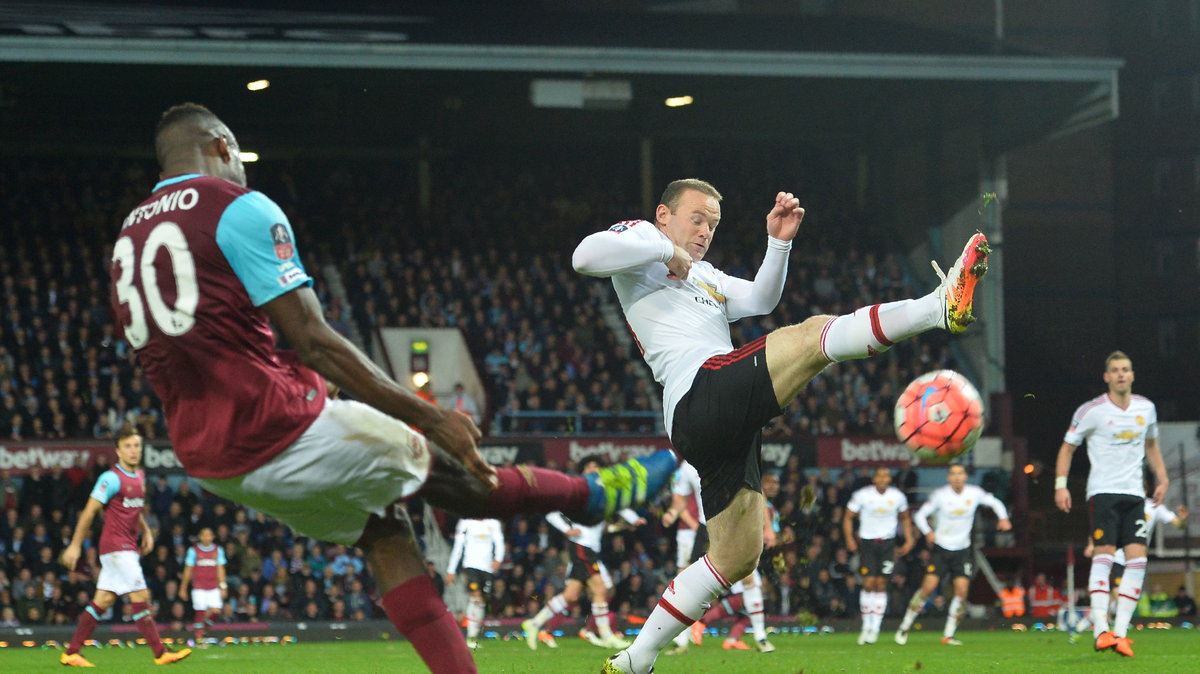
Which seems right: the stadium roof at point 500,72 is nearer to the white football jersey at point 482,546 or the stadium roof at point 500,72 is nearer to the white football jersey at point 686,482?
the white football jersey at point 482,546

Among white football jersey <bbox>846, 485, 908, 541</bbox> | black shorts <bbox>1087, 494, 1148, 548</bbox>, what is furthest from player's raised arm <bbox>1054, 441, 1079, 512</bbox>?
white football jersey <bbox>846, 485, 908, 541</bbox>

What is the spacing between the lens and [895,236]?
33.8 meters

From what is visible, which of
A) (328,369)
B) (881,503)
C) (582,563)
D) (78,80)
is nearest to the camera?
(328,369)

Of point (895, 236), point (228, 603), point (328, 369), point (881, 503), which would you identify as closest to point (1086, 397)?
point (895, 236)

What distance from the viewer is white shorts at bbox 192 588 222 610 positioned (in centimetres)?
1938

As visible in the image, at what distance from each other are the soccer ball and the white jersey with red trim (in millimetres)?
972

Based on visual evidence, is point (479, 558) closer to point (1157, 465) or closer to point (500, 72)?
point (1157, 465)

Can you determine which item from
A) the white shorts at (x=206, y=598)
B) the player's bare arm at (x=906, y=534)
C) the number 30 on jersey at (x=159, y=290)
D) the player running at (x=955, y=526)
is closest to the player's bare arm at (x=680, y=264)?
the number 30 on jersey at (x=159, y=290)

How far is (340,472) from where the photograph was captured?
4898mm

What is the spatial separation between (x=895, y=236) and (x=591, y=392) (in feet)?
32.4

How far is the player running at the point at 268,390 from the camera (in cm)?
481

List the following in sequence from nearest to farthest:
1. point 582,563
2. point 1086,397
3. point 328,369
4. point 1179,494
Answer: point 328,369 < point 582,563 < point 1179,494 < point 1086,397

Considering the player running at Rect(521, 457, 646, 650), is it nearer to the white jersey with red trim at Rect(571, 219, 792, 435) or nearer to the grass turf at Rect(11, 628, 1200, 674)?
the grass turf at Rect(11, 628, 1200, 674)

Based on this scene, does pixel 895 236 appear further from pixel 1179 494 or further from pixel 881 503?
pixel 881 503
